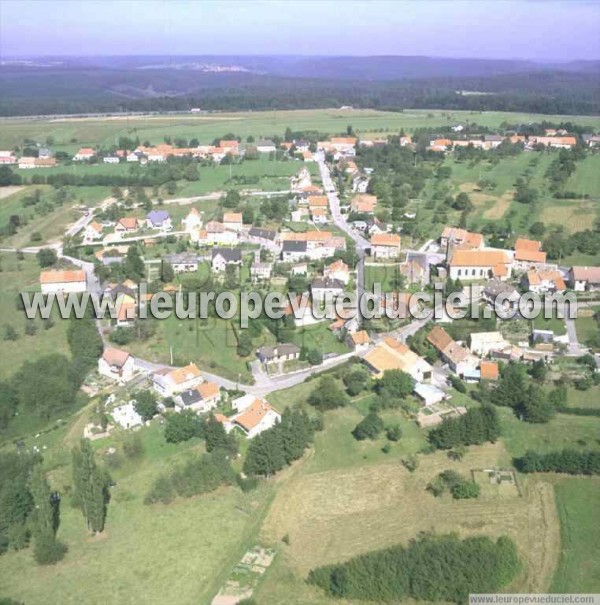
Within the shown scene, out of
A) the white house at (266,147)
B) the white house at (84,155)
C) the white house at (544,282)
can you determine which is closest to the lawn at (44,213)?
the white house at (84,155)

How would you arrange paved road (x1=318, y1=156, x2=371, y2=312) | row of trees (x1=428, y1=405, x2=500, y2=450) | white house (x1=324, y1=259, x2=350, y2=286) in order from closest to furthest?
row of trees (x1=428, y1=405, x2=500, y2=450) < white house (x1=324, y1=259, x2=350, y2=286) < paved road (x1=318, y1=156, x2=371, y2=312)

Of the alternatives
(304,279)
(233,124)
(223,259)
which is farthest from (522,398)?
(233,124)

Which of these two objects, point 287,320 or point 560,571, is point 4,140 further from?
point 560,571

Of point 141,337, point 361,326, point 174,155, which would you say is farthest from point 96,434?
point 174,155

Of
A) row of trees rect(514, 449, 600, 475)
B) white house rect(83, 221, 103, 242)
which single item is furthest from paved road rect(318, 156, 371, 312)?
white house rect(83, 221, 103, 242)

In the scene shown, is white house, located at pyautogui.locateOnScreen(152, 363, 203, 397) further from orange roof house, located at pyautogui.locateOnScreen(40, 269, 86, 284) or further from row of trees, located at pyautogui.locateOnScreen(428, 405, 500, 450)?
orange roof house, located at pyautogui.locateOnScreen(40, 269, 86, 284)

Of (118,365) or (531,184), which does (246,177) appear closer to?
(531,184)

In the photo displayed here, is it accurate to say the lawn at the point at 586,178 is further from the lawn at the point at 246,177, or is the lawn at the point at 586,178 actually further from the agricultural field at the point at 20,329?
the agricultural field at the point at 20,329
